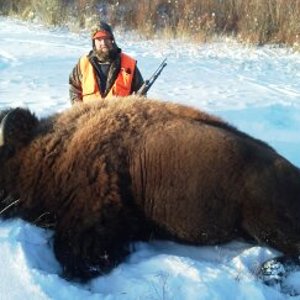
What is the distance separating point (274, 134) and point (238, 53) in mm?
5591

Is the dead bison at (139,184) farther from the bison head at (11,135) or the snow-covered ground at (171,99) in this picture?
the snow-covered ground at (171,99)

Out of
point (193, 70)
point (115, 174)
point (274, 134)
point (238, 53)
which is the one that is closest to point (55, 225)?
point (115, 174)

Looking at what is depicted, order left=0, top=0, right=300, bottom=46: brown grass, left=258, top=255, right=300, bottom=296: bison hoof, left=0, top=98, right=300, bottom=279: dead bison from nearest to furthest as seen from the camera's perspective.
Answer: left=258, top=255, right=300, bottom=296: bison hoof
left=0, top=98, right=300, bottom=279: dead bison
left=0, top=0, right=300, bottom=46: brown grass

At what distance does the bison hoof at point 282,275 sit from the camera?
381 centimetres

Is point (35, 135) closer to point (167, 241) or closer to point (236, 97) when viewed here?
point (167, 241)

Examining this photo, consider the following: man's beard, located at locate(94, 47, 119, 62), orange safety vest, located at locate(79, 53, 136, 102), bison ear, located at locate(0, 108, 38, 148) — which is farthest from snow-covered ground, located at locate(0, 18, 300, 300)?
man's beard, located at locate(94, 47, 119, 62)

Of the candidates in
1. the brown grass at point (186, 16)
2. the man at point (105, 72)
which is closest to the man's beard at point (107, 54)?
the man at point (105, 72)

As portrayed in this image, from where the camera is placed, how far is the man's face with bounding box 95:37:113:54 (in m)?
6.27

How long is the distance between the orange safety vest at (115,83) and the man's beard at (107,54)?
0.39ft

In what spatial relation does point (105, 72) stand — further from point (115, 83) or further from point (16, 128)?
point (16, 128)

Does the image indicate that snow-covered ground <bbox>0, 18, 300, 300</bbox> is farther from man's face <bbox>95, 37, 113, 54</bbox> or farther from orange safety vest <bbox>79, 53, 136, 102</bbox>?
man's face <bbox>95, 37, 113, 54</bbox>

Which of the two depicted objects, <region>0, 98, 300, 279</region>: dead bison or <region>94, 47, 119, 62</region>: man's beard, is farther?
<region>94, 47, 119, 62</region>: man's beard

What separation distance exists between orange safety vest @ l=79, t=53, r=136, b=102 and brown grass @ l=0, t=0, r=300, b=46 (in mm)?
6944

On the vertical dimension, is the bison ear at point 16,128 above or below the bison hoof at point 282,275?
above
